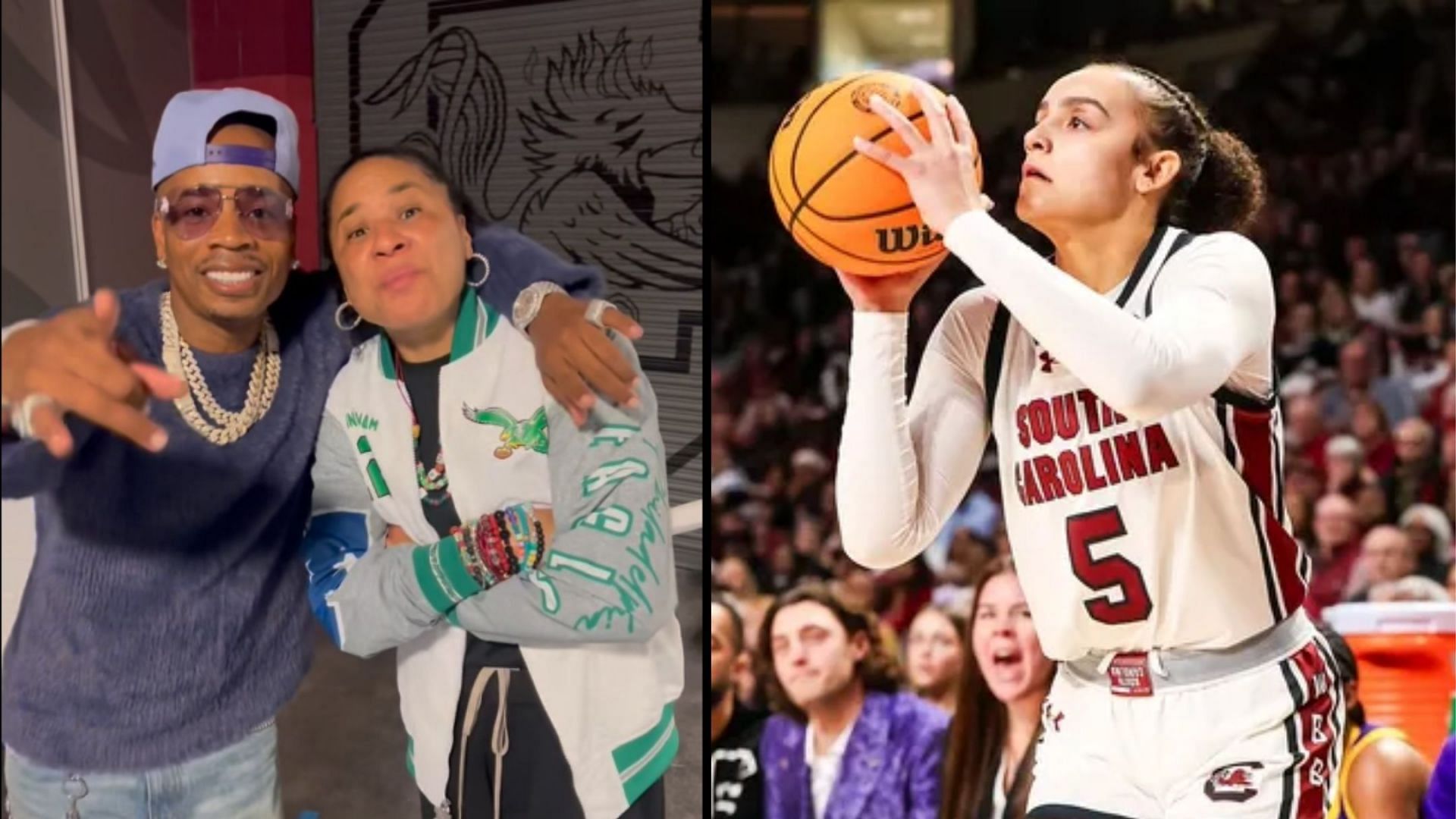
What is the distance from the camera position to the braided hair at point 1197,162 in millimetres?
2072

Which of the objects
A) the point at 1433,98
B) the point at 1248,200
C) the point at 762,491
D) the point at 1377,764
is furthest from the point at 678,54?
the point at 1377,764

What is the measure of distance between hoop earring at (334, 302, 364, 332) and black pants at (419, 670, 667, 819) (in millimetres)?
700

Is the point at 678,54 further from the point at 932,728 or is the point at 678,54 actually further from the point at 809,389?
the point at 932,728

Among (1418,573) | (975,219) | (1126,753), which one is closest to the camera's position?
(975,219)

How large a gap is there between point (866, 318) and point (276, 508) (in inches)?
46.3

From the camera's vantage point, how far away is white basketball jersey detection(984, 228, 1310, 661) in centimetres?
200

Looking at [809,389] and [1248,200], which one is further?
[809,389]

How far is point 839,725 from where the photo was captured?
8.18 feet

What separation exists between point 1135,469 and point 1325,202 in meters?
0.60

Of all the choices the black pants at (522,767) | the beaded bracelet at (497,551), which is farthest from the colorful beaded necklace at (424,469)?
the black pants at (522,767)

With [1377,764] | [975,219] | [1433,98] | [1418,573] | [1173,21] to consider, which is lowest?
[1377,764]

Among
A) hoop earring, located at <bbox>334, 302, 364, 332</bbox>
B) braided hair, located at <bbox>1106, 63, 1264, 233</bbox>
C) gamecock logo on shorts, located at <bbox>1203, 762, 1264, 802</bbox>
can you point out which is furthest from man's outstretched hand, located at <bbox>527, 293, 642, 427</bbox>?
gamecock logo on shorts, located at <bbox>1203, 762, 1264, 802</bbox>

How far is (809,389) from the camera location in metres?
2.44

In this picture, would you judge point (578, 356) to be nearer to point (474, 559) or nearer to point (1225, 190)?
point (474, 559)
